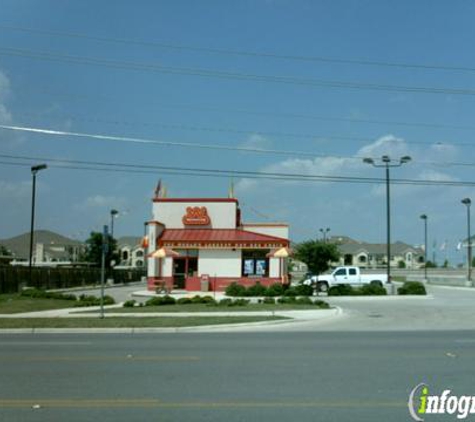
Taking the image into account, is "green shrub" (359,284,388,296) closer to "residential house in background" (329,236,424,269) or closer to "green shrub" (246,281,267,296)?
"green shrub" (246,281,267,296)

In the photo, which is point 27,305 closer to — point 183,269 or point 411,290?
point 183,269

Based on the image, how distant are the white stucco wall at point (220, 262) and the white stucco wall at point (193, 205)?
2.79 metres

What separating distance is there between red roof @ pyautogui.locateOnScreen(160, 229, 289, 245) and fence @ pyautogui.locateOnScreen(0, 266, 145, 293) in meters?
9.63

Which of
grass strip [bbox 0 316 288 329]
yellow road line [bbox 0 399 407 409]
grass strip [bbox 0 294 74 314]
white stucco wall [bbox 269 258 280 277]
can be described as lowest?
yellow road line [bbox 0 399 407 409]

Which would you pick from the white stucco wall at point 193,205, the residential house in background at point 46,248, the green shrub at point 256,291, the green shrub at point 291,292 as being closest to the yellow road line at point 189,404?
the green shrub at point 291,292

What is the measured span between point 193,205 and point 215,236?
10.6ft

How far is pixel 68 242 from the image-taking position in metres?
134

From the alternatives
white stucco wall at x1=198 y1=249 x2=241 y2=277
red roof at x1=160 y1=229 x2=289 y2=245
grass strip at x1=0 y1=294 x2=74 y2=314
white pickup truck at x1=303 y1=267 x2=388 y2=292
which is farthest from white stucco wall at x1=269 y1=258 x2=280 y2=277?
grass strip at x1=0 y1=294 x2=74 y2=314

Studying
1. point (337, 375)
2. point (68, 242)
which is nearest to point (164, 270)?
point (337, 375)

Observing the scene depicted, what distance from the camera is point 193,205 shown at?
48.5m

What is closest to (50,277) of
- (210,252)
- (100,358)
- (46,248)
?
(210,252)

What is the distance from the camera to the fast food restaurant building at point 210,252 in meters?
45.4

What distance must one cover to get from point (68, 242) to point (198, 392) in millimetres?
128491

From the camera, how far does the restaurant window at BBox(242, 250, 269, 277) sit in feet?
151
